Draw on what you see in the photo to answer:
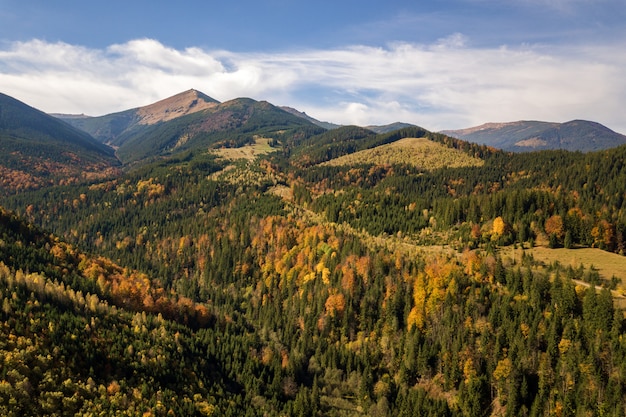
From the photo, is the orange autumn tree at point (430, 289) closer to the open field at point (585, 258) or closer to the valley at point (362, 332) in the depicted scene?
the valley at point (362, 332)

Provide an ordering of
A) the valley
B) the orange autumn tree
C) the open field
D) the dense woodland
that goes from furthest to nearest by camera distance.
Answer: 1. the orange autumn tree
2. the open field
3. the valley
4. the dense woodland

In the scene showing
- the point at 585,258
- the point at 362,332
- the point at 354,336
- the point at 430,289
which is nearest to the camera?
the point at 430,289

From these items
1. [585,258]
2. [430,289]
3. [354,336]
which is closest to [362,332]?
[354,336]

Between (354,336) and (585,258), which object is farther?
(354,336)

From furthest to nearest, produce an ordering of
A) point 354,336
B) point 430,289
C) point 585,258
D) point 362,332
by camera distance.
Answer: point 354,336 → point 362,332 → point 585,258 → point 430,289

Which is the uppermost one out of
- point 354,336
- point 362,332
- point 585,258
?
point 585,258

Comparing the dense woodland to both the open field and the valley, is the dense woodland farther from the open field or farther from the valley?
the open field

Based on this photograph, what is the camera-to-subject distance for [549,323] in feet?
381

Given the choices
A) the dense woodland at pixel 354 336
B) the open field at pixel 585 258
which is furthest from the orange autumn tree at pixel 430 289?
the open field at pixel 585 258

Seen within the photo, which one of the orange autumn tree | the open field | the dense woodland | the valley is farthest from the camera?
the orange autumn tree

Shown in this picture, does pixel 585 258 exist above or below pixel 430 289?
above

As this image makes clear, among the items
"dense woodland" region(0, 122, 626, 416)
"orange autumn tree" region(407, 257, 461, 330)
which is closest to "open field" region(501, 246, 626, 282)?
"dense woodland" region(0, 122, 626, 416)

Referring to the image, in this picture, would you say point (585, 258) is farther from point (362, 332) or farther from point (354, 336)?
point (354, 336)

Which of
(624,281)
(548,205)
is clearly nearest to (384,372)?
(624,281)
